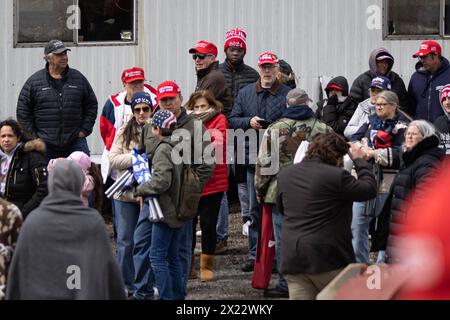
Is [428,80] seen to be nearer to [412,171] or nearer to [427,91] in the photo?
[427,91]

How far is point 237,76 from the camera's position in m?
12.6

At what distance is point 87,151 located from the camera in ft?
42.4

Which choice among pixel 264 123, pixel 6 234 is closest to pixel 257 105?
pixel 264 123

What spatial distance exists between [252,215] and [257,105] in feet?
3.49

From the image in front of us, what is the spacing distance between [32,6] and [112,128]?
9.26 feet

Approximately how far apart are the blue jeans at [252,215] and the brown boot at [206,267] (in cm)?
53

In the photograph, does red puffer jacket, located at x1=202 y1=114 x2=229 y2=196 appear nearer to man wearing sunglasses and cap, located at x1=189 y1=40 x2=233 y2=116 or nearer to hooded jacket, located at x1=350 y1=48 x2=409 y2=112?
man wearing sunglasses and cap, located at x1=189 y1=40 x2=233 y2=116

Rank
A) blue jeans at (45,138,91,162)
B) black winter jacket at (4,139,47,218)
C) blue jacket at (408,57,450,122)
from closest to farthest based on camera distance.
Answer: black winter jacket at (4,139,47,218), blue jacket at (408,57,450,122), blue jeans at (45,138,91,162)

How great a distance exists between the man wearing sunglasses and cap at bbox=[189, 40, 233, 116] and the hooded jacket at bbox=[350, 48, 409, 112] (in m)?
1.31

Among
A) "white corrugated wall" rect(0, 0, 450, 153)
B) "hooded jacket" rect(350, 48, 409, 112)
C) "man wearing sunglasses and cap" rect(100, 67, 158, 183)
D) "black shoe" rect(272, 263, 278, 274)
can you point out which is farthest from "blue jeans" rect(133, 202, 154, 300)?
"white corrugated wall" rect(0, 0, 450, 153)

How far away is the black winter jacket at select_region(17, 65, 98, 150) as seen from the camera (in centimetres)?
1272

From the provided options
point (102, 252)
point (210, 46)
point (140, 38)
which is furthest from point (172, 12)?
point (102, 252)
